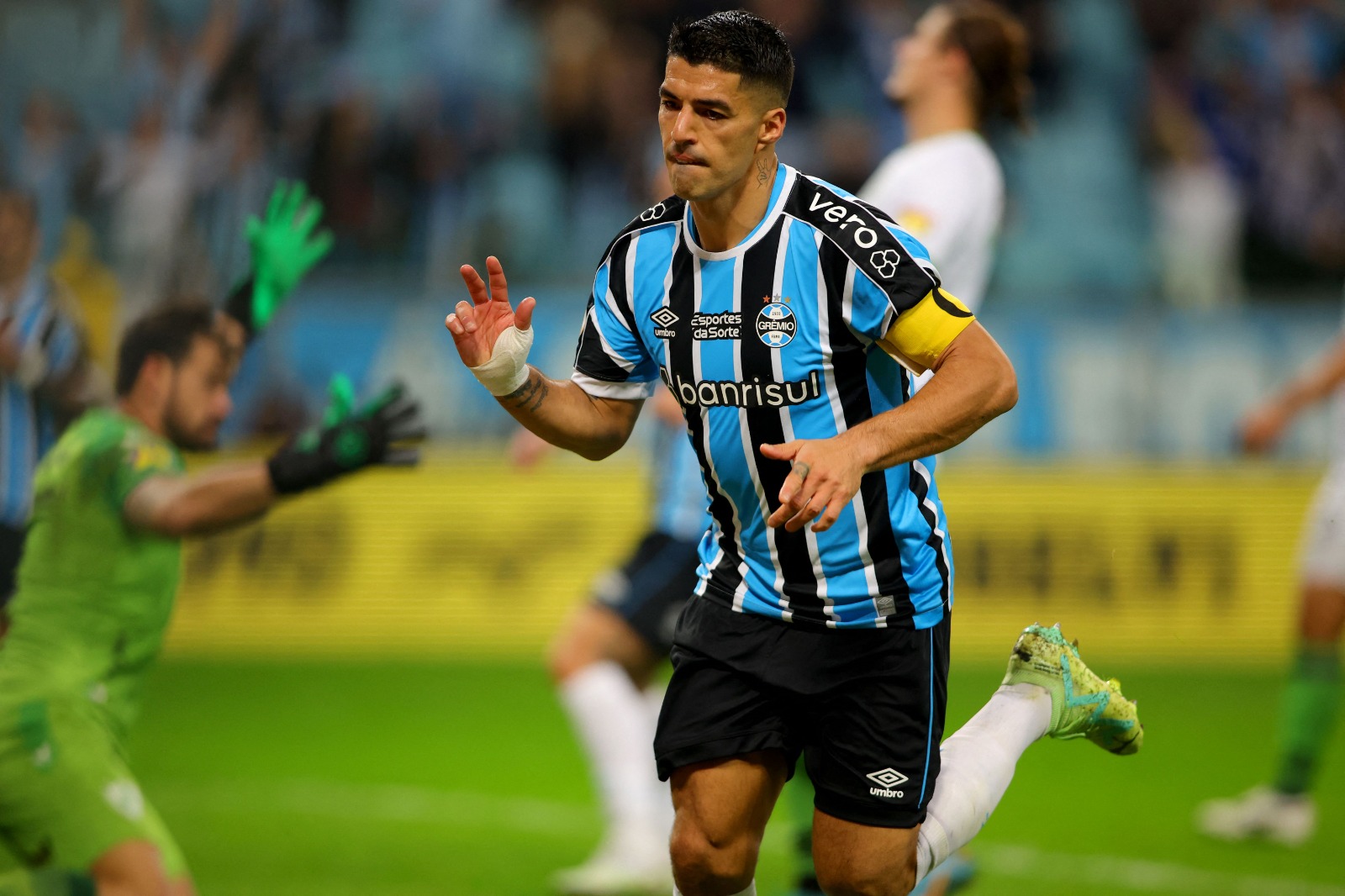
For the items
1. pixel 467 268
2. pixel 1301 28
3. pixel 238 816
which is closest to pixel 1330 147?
pixel 1301 28

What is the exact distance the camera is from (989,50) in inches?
191

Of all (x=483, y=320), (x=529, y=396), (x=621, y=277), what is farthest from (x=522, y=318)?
(x=621, y=277)

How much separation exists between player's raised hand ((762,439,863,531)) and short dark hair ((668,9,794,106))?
0.84m

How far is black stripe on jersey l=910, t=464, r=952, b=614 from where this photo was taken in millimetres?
3467

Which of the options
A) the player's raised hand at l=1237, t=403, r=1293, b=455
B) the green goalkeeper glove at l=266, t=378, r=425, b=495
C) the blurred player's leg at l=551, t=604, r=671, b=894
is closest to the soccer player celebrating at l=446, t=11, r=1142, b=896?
the green goalkeeper glove at l=266, t=378, r=425, b=495

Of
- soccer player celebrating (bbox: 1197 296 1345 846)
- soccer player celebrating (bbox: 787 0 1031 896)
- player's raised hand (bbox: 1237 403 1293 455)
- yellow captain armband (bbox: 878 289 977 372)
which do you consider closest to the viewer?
yellow captain armband (bbox: 878 289 977 372)

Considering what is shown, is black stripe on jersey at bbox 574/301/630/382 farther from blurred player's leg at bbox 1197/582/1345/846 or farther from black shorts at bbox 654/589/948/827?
blurred player's leg at bbox 1197/582/1345/846

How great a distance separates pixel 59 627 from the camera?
12.0 feet

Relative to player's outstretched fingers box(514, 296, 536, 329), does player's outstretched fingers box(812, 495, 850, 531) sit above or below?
below

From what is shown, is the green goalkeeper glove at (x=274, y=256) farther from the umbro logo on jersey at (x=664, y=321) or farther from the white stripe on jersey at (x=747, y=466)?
the white stripe on jersey at (x=747, y=466)

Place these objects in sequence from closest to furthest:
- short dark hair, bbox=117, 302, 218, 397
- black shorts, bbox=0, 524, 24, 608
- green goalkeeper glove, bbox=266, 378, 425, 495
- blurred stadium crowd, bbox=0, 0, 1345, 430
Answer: green goalkeeper glove, bbox=266, 378, 425, 495 → short dark hair, bbox=117, 302, 218, 397 → black shorts, bbox=0, 524, 24, 608 → blurred stadium crowd, bbox=0, 0, 1345, 430

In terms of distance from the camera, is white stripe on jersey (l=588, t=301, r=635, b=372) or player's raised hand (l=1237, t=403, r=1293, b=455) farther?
player's raised hand (l=1237, t=403, r=1293, b=455)

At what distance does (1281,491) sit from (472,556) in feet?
17.9

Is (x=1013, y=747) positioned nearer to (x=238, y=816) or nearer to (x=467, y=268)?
(x=467, y=268)
